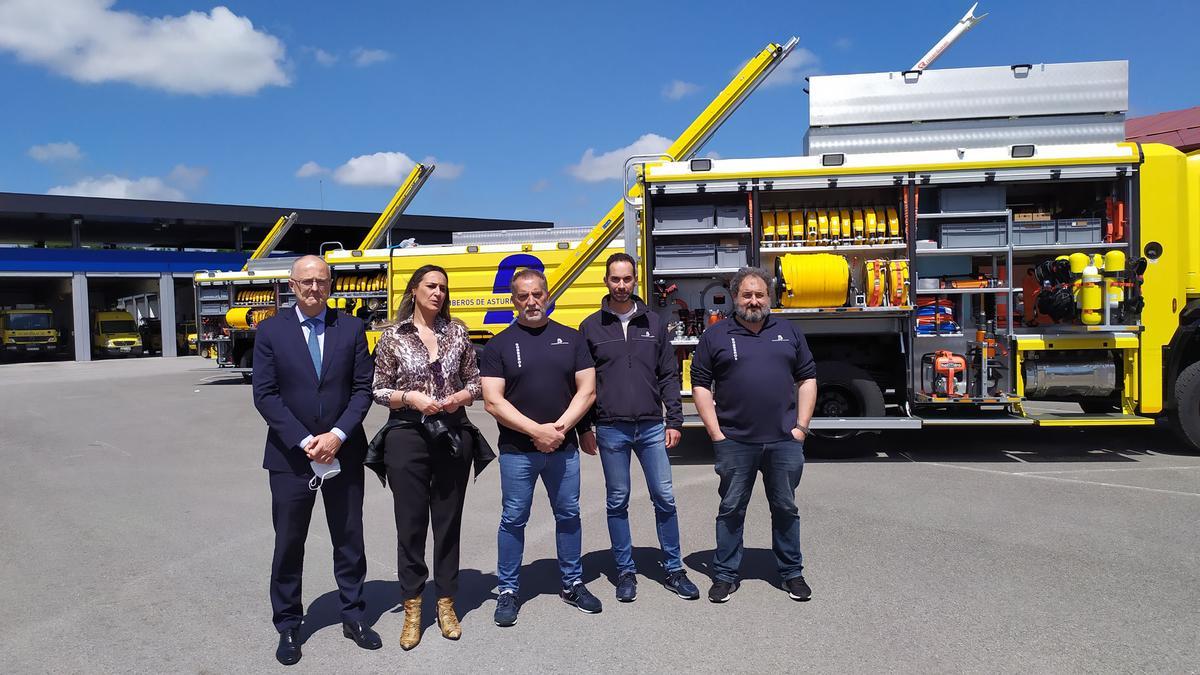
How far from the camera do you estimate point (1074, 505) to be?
6.34 m

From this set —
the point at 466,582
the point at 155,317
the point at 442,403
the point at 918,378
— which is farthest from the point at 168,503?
the point at 155,317

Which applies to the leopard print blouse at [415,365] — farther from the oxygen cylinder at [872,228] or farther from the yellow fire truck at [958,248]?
the oxygen cylinder at [872,228]

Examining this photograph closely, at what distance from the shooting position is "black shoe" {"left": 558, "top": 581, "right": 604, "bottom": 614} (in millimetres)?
4301

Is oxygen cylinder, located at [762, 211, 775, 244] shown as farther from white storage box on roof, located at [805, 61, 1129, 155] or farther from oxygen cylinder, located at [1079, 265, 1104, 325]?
oxygen cylinder, located at [1079, 265, 1104, 325]

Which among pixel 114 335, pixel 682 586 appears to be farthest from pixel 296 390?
pixel 114 335

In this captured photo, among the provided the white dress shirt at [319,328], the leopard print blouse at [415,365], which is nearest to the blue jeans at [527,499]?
the leopard print blouse at [415,365]

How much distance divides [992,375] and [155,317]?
39.6m

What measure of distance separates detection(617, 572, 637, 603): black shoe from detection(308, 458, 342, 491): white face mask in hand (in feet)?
5.54

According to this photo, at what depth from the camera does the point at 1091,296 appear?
25.3 ft

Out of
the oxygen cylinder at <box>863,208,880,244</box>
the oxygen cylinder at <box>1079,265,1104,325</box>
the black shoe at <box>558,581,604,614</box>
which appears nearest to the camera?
the black shoe at <box>558,581,604,614</box>

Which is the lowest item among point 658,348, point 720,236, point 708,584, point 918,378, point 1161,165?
point 708,584

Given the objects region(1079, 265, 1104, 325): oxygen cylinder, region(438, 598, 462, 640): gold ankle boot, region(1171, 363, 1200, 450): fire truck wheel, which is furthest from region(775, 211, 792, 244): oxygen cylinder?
region(438, 598, 462, 640): gold ankle boot

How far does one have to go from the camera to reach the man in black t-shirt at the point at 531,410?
4156mm

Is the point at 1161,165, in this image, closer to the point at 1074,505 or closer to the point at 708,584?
the point at 1074,505
